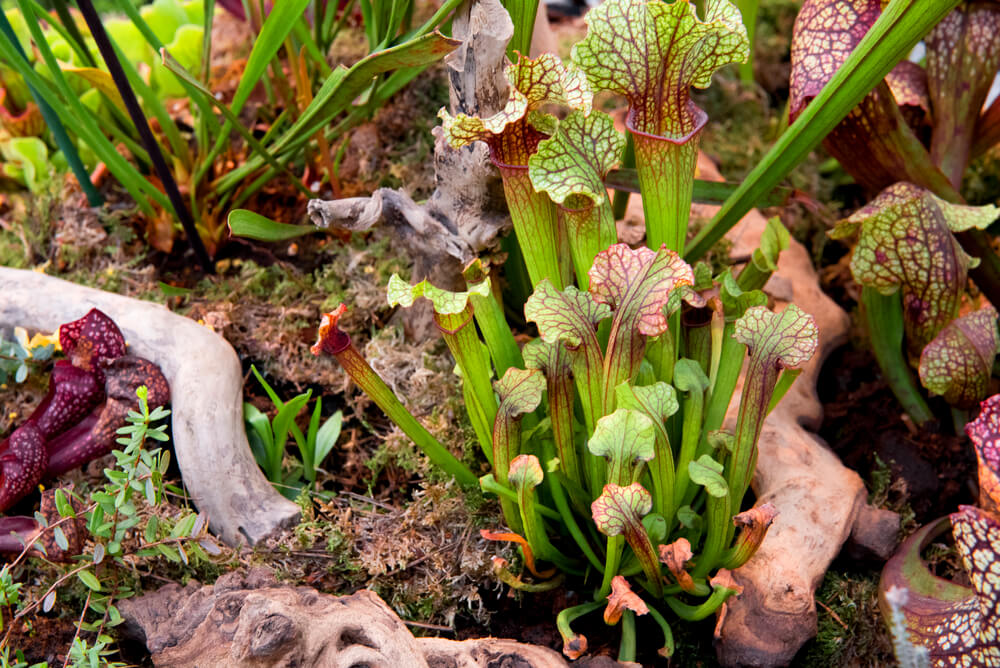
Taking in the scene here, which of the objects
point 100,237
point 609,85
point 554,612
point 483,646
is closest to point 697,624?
point 554,612

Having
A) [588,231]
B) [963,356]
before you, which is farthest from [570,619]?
[963,356]

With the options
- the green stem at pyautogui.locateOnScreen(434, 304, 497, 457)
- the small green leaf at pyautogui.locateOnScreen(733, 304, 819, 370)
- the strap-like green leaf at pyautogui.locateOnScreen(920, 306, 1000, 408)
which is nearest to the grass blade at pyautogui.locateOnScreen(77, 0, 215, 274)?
the green stem at pyautogui.locateOnScreen(434, 304, 497, 457)

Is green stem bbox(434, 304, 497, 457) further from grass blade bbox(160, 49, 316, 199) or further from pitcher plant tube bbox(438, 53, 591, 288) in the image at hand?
grass blade bbox(160, 49, 316, 199)

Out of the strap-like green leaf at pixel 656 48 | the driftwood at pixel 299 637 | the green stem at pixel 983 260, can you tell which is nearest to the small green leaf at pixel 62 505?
the driftwood at pixel 299 637

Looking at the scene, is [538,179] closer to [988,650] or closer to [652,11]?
[652,11]

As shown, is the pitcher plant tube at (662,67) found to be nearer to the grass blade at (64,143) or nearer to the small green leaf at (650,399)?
the small green leaf at (650,399)

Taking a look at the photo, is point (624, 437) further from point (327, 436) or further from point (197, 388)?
point (197, 388)
